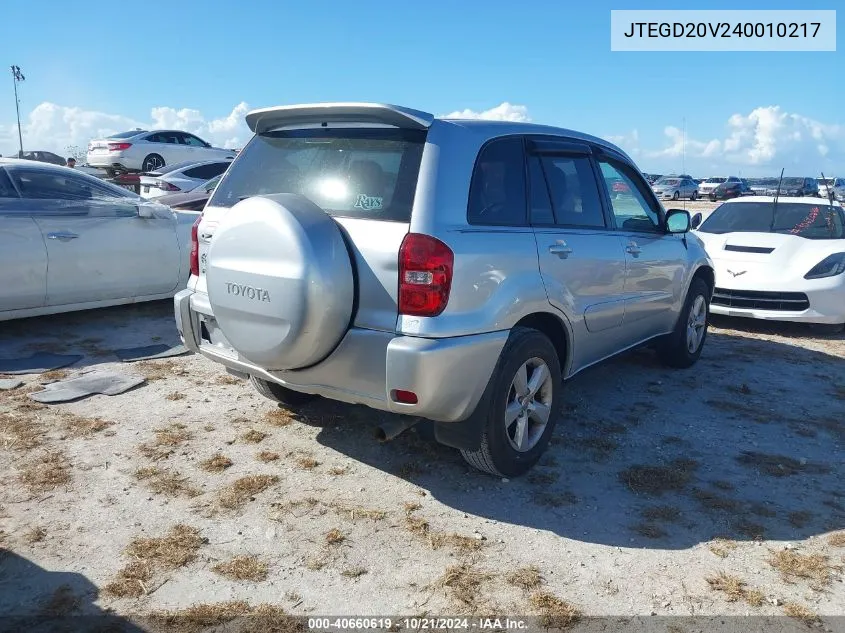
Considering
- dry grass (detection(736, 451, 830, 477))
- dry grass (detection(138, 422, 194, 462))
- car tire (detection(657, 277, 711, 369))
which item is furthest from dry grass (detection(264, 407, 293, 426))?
car tire (detection(657, 277, 711, 369))

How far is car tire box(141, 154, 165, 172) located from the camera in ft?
61.4

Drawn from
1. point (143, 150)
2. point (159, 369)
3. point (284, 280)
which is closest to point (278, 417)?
point (159, 369)

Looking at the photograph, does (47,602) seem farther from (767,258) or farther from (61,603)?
(767,258)

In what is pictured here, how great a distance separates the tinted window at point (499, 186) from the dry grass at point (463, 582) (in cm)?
154

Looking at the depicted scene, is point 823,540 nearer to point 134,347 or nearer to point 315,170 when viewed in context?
point 315,170

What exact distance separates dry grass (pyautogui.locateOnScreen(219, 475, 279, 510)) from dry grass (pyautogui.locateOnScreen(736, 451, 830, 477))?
2.70 metres

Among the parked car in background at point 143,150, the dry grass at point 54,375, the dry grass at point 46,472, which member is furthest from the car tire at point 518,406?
the parked car in background at point 143,150

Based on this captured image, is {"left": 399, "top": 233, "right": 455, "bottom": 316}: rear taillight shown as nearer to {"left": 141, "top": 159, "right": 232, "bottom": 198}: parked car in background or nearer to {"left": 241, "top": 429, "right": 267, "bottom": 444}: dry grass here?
{"left": 241, "top": 429, "right": 267, "bottom": 444}: dry grass

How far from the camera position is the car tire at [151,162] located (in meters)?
18.7

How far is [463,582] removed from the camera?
2770 millimetres

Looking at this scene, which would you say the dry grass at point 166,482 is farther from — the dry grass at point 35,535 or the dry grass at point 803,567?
the dry grass at point 803,567

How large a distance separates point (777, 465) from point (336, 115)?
3.15 metres

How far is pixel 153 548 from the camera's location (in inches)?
115

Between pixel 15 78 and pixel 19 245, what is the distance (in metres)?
54.3
